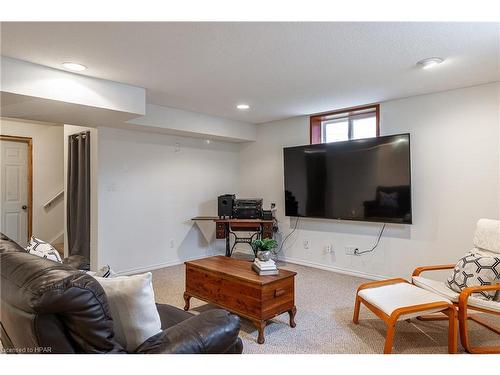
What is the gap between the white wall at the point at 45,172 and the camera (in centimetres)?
547

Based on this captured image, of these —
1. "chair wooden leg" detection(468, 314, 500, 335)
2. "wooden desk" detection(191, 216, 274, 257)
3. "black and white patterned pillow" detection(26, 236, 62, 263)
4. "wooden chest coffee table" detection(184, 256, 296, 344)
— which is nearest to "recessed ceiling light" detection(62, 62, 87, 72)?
"black and white patterned pillow" detection(26, 236, 62, 263)

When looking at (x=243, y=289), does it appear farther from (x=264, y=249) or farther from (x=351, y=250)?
(x=351, y=250)

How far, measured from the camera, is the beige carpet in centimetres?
234

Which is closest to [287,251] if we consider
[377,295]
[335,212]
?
[335,212]

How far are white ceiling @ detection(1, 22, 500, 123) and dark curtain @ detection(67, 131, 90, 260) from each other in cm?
140

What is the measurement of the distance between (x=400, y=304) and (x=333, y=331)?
63 cm

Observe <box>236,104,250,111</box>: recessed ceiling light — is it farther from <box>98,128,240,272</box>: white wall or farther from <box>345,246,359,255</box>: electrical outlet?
<box>345,246,359,255</box>: electrical outlet

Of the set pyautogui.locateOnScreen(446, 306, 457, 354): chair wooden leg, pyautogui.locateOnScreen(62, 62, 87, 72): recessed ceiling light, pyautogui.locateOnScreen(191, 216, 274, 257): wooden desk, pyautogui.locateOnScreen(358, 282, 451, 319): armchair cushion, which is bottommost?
pyautogui.locateOnScreen(446, 306, 457, 354): chair wooden leg

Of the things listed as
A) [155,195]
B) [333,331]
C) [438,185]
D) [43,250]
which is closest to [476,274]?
[333,331]

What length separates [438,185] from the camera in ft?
11.7

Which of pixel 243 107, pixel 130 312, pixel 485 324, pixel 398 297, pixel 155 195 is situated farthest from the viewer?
pixel 155 195

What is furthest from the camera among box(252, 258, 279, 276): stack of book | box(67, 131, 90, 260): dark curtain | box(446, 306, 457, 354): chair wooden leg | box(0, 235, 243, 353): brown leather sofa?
box(67, 131, 90, 260): dark curtain

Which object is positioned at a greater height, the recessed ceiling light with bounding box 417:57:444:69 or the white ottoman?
the recessed ceiling light with bounding box 417:57:444:69
